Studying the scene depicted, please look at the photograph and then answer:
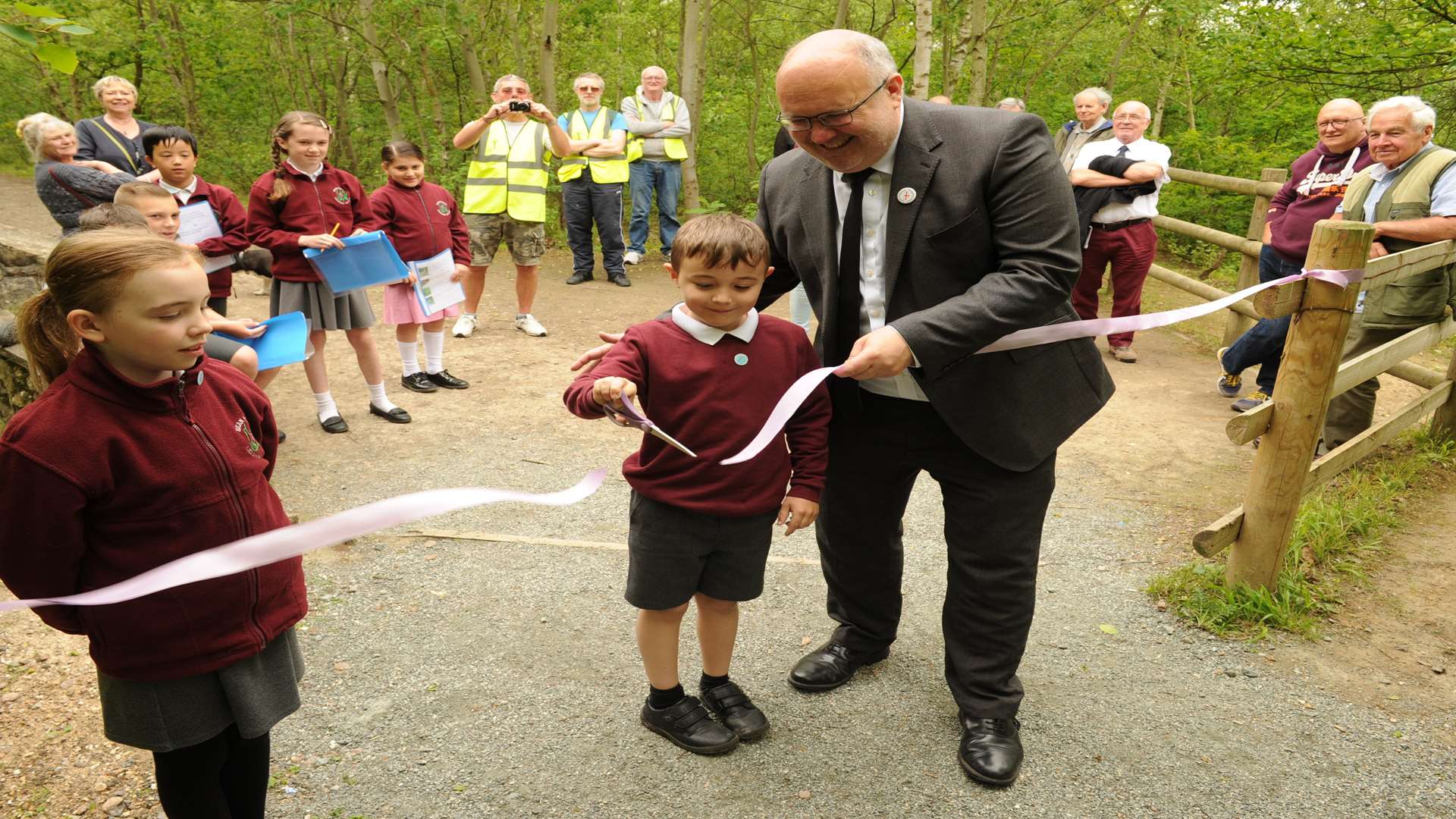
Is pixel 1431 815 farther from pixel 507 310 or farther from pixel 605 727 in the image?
pixel 507 310

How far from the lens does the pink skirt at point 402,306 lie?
19.9 ft

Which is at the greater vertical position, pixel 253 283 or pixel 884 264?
pixel 884 264

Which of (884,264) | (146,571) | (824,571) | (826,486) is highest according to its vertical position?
(884,264)

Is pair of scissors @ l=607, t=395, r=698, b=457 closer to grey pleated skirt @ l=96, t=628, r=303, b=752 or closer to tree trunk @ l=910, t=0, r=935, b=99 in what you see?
grey pleated skirt @ l=96, t=628, r=303, b=752

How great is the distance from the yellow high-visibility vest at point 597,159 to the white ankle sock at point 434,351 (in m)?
3.26

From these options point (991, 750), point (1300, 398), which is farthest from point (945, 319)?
point (1300, 398)

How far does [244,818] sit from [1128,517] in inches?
155

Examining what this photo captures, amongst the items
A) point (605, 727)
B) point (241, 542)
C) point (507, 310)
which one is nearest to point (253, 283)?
point (507, 310)

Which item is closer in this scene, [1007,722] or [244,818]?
[244,818]

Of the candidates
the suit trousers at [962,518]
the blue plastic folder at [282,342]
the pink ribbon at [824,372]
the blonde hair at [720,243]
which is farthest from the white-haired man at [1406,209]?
the blue plastic folder at [282,342]

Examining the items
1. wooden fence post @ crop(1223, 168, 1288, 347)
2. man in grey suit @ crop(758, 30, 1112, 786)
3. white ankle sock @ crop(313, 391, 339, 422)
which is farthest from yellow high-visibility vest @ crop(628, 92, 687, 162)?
man in grey suit @ crop(758, 30, 1112, 786)

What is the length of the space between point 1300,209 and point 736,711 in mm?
5106

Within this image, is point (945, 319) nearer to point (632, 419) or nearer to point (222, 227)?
point (632, 419)

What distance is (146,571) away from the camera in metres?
1.83
